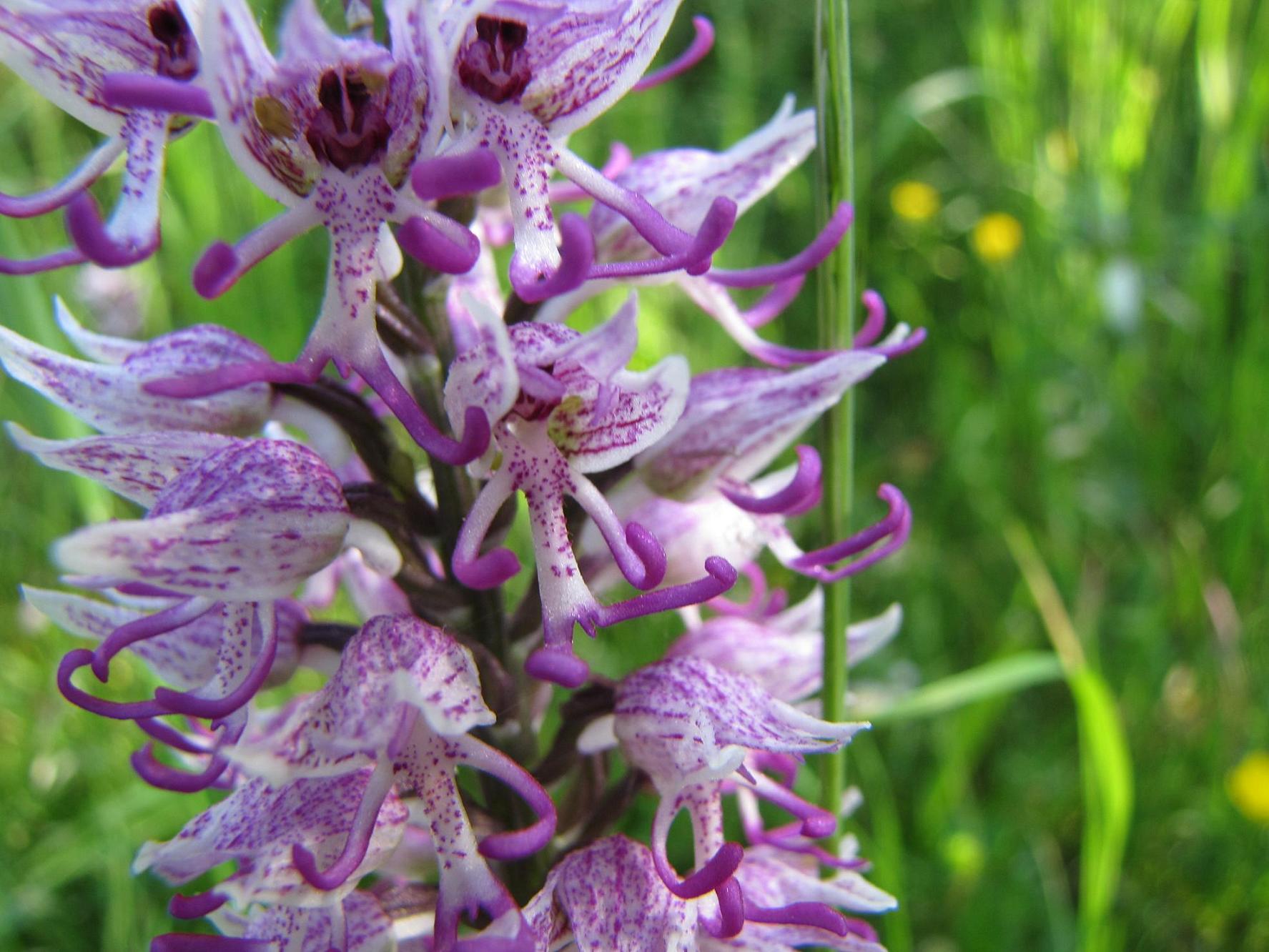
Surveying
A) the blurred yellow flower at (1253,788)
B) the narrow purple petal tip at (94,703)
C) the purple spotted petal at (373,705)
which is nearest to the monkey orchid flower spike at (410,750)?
the purple spotted petal at (373,705)

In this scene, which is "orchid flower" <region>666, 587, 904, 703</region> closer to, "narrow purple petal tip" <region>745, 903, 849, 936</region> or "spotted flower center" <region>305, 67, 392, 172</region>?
"narrow purple petal tip" <region>745, 903, 849, 936</region>

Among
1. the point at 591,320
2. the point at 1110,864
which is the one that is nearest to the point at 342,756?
the point at 1110,864

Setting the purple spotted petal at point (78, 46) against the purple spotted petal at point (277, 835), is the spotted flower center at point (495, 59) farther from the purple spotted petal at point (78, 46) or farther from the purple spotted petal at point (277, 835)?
the purple spotted petal at point (277, 835)

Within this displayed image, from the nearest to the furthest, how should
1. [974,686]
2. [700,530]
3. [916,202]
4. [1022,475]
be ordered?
[700,530] < [974,686] < [1022,475] < [916,202]

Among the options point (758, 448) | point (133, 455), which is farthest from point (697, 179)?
point (133, 455)

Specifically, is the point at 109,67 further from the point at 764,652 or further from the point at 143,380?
the point at 764,652

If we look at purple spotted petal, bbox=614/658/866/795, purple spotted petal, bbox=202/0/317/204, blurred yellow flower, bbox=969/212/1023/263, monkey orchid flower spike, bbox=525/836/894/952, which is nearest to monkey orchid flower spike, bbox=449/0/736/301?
purple spotted petal, bbox=202/0/317/204

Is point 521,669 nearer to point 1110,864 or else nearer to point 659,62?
point 1110,864
